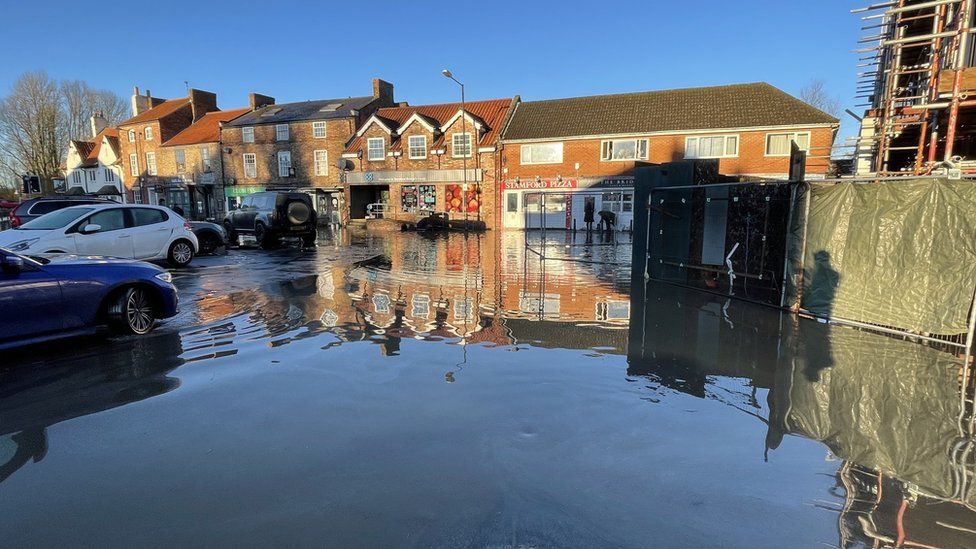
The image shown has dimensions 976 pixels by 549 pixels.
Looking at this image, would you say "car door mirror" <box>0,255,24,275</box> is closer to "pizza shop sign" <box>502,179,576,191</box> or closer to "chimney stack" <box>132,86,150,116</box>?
"pizza shop sign" <box>502,179,576,191</box>

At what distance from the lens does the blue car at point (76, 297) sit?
18.0 ft

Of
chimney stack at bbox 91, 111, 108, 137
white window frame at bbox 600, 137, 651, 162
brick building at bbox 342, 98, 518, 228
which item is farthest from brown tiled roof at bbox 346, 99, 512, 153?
chimney stack at bbox 91, 111, 108, 137

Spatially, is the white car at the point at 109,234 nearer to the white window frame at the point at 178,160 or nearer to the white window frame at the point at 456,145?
the white window frame at the point at 456,145

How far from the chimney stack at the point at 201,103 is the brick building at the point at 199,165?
129 centimetres

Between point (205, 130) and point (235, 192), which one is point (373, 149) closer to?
point (235, 192)

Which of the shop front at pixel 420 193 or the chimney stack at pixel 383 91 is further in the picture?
the chimney stack at pixel 383 91

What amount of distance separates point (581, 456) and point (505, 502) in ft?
2.63

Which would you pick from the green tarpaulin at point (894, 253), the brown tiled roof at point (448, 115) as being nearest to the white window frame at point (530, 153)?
the brown tiled roof at point (448, 115)

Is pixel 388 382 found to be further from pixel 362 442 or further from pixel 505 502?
pixel 505 502

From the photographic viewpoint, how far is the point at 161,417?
170 inches

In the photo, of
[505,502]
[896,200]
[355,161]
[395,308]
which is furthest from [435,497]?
[355,161]

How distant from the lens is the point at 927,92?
1062 centimetres

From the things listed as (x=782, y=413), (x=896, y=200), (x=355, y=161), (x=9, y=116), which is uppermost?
(x=9, y=116)

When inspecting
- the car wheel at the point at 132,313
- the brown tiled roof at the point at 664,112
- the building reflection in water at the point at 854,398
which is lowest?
the building reflection in water at the point at 854,398
